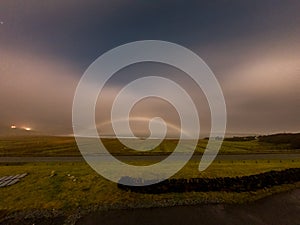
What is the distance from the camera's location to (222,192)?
39688 millimetres

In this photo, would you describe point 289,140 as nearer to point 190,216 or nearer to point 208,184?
point 208,184

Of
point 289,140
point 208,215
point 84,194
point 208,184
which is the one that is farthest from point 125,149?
point 289,140

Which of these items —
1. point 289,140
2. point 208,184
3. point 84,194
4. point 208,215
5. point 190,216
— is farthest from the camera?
point 289,140

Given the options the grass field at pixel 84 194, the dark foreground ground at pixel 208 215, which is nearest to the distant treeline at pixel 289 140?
the grass field at pixel 84 194

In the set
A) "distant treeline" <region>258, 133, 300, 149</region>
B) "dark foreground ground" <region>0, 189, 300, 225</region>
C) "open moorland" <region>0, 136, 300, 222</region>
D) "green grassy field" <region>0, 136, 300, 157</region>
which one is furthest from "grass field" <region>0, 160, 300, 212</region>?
"distant treeline" <region>258, 133, 300, 149</region>

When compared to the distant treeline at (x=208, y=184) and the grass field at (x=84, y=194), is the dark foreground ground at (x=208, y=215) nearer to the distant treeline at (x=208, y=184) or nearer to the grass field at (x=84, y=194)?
the grass field at (x=84, y=194)

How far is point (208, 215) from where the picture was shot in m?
31.7

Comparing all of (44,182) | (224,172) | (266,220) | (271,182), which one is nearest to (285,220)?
(266,220)

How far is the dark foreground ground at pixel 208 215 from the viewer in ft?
97.6

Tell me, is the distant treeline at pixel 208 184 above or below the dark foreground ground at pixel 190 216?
above

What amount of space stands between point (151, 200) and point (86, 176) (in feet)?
49.2

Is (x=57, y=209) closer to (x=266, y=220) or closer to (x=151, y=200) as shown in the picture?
(x=151, y=200)

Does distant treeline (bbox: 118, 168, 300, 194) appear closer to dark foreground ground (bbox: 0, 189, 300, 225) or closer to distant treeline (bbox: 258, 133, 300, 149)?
dark foreground ground (bbox: 0, 189, 300, 225)

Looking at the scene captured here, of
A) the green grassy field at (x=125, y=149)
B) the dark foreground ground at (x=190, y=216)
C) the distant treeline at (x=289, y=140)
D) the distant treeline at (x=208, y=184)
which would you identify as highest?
the distant treeline at (x=289, y=140)
